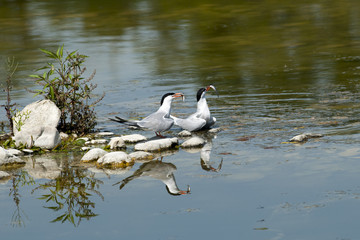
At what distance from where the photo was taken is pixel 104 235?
21.5 feet

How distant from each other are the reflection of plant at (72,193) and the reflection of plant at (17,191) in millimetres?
272

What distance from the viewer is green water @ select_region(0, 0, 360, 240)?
684cm

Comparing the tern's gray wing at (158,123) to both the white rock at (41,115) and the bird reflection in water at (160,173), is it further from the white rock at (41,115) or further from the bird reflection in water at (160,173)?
the bird reflection in water at (160,173)

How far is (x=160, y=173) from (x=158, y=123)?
2.24 m

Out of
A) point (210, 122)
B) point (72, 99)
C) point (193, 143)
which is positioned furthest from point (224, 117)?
point (72, 99)

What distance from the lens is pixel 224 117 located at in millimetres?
11898

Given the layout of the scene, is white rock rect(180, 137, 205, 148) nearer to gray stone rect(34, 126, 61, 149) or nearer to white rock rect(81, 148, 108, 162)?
white rock rect(81, 148, 108, 162)

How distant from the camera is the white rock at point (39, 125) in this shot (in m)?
10.2

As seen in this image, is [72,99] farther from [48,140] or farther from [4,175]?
[4,175]

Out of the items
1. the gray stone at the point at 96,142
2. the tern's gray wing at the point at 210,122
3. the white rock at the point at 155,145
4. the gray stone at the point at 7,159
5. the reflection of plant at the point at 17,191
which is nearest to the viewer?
the reflection of plant at the point at 17,191

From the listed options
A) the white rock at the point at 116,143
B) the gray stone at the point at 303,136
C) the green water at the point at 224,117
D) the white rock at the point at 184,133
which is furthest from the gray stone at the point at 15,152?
the gray stone at the point at 303,136

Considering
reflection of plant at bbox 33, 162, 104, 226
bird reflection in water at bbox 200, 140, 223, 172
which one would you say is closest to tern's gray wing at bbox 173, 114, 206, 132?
bird reflection in water at bbox 200, 140, 223, 172

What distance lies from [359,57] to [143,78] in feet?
17.1

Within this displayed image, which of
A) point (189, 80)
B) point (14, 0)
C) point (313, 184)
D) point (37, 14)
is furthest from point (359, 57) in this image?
point (14, 0)
